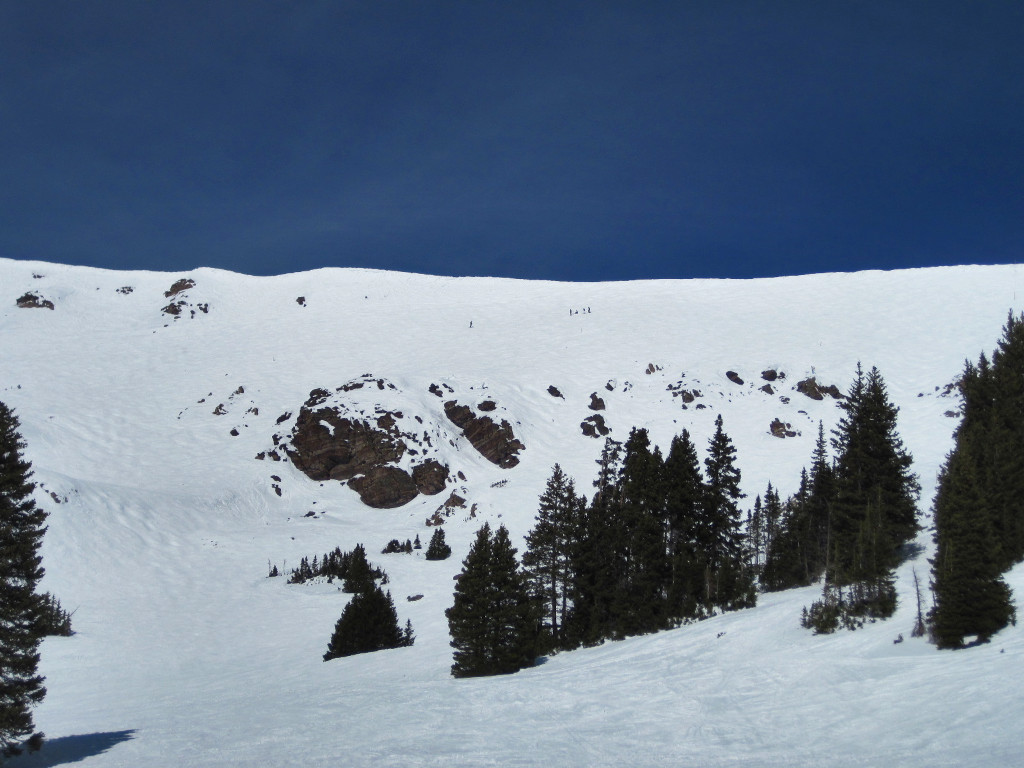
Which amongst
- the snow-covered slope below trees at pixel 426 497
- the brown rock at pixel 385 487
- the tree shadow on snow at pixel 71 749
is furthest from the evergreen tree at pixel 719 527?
the brown rock at pixel 385 487

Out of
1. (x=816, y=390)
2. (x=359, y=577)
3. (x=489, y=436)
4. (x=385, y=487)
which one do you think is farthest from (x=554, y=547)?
(x=816, y=390)

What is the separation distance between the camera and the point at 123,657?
30.4m

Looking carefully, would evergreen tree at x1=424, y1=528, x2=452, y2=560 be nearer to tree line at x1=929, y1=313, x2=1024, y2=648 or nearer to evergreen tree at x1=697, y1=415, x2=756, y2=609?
evergreen tree at x1=697, y1=415, x2=756, y2=609

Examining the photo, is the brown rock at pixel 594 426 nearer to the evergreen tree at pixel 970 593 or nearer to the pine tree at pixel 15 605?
the evergreen tree at pixel 970 593

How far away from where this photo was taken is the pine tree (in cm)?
1516

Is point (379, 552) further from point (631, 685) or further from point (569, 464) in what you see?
point (631, 685)

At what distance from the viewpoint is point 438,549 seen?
46.8m

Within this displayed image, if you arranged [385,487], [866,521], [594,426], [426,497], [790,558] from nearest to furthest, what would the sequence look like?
[866,521] < [790,558] < [426,497] < [385,487] < [594,426]

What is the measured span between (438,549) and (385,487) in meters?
13.3

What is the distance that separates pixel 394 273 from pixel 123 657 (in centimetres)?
9823

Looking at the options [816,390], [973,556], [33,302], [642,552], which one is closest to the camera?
[973,556]

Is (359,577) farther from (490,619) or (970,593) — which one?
(970,593)

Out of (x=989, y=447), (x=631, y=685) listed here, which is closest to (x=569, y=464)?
(x=989, y=447)

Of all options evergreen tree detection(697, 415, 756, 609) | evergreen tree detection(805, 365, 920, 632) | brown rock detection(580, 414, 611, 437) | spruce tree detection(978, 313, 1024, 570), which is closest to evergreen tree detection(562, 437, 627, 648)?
evergreen tree detection(697, 415, 756, 609)
